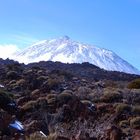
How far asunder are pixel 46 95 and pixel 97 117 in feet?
12.5

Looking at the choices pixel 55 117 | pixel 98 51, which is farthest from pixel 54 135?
pixel 98 51

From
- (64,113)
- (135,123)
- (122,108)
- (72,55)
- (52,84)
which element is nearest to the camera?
(135,123)

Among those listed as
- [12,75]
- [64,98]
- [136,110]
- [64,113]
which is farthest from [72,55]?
[64,113]

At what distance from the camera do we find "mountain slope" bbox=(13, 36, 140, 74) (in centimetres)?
9550

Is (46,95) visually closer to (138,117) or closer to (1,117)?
(138,117)

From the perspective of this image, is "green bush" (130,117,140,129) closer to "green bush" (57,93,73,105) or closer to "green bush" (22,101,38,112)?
"green bush" (57,93,73,105)

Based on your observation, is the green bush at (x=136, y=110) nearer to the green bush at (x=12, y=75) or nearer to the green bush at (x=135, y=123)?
the green bush at (x=135, y=123)

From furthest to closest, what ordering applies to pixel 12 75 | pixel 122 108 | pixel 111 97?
pixel 12 75 → pixel 111 97 → pixel 122 108

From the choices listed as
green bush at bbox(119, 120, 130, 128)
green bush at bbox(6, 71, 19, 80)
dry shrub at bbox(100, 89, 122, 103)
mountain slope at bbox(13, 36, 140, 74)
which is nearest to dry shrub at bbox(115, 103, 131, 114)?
green bush at bbox(119, 120, 130, 128)

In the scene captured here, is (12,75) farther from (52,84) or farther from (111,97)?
(111,97)

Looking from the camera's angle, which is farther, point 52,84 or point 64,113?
point 52,84

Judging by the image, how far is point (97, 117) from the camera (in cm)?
2064

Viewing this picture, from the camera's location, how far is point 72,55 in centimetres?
10038

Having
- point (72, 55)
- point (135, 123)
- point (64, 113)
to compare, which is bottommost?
point (135, 123)
